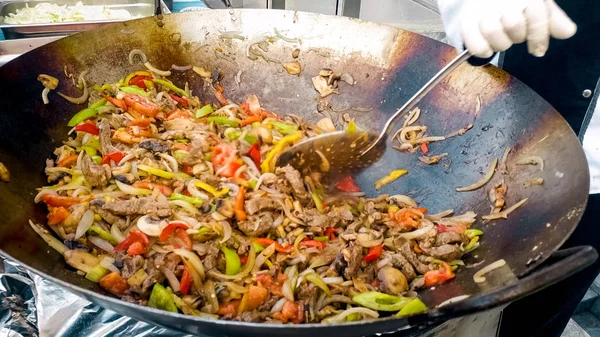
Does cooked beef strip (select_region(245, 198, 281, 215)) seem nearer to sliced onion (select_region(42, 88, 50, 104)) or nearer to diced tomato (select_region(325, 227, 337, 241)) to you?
diced tomato (select_region(325, 227, 337, 241))

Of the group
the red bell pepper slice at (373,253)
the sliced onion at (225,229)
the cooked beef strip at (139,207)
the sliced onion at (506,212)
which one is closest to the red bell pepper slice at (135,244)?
the cooked beef strip at (139,207)

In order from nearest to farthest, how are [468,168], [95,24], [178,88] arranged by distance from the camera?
1. [468,168]
2. [178,88]
3. [95,24]

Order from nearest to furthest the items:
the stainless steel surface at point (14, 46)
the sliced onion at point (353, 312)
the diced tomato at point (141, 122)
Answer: the sliced onion at point (353, 312) → the diced tomato at point (141, 122) → the stainless steel surface at point (14, 46)

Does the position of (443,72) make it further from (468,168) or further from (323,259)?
(323,259)

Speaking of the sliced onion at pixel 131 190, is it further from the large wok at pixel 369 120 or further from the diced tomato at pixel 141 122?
the diced tomato at pixel 141 122

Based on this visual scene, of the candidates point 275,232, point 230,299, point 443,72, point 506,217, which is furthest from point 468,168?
point 230,299

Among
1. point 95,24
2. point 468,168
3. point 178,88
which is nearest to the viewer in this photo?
point 468,168

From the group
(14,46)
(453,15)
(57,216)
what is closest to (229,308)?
(57,216)

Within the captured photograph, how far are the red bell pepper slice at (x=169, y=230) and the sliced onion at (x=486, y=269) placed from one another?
1.23 metres

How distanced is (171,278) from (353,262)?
76 centimetres

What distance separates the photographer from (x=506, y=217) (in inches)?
79.1

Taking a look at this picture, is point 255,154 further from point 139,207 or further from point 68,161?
point 68,161

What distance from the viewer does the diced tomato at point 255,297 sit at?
180 centimetres

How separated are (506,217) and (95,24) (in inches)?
138
